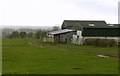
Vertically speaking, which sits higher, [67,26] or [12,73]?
[67,26]

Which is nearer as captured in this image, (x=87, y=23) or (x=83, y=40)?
(x=83, y=40)

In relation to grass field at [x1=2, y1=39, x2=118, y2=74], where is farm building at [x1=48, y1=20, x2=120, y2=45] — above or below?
above

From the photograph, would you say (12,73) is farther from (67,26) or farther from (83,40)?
(67,26)

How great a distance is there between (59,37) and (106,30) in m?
15.2

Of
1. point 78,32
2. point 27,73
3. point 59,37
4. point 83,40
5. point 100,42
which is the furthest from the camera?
point 59,37

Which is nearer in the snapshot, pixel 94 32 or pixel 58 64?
pixel 58 64

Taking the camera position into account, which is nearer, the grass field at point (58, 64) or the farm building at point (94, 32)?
the grass field at point (58, 64)

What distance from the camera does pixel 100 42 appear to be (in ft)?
258

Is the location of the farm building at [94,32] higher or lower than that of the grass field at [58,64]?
higher

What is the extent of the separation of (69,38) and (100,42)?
23118 mm

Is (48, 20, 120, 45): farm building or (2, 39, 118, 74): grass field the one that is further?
(48, 20, 120, 45): farm building

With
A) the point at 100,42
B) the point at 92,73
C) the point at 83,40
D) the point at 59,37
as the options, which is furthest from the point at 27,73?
the point at 59,37

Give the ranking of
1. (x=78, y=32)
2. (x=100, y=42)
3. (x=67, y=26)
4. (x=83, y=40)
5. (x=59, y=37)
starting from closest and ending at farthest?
(x=100, y=42) → (x=83, y=40) → (x=78, y=32) → (x=59, y=37) → (x=67, y=26)

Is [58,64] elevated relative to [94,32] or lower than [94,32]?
lower
